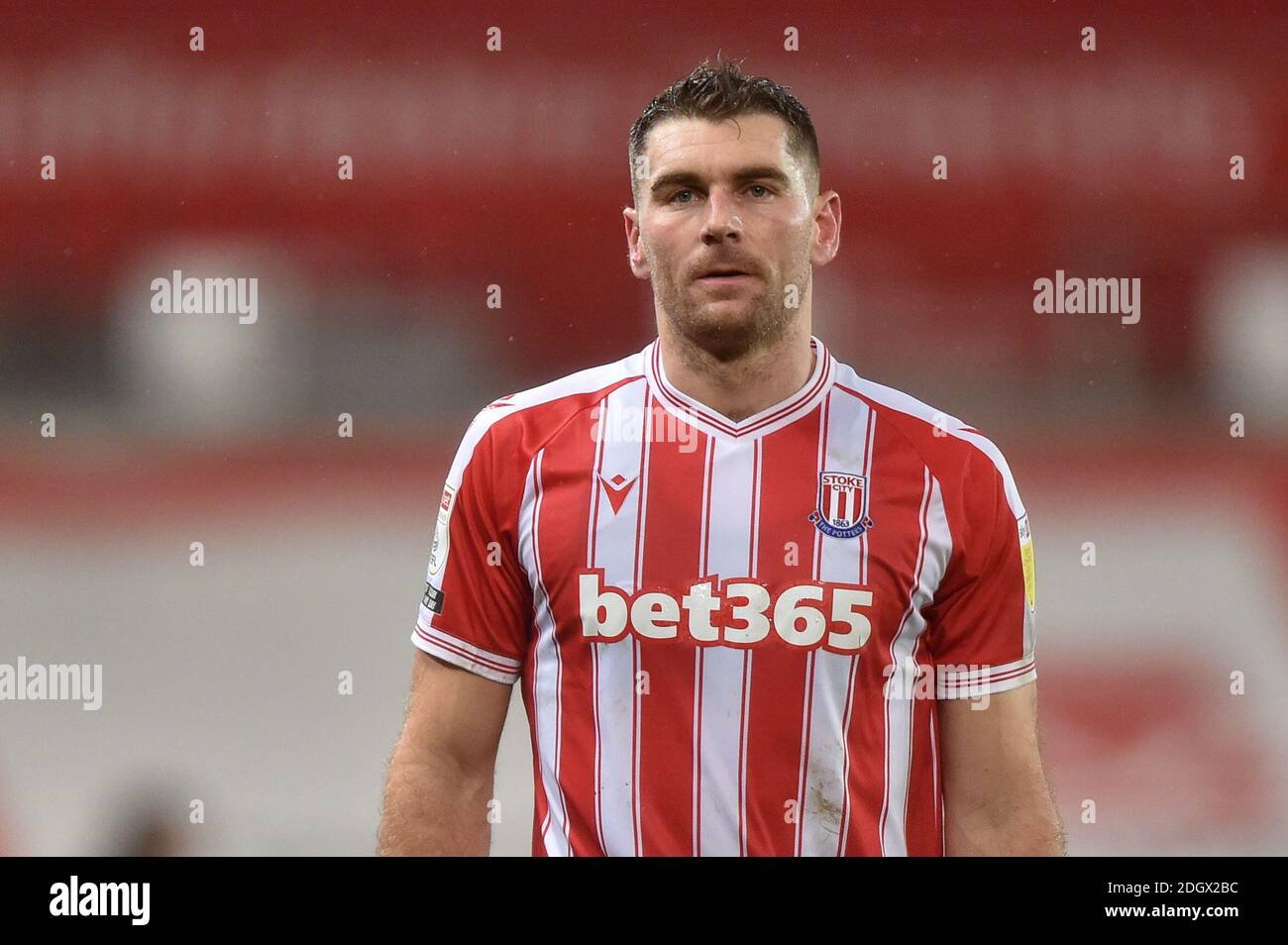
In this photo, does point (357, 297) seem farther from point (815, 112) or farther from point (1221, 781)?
point (1221, 781)

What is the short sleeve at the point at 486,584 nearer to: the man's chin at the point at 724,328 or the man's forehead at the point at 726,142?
the man's chin at the point at 724,328

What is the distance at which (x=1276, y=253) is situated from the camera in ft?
25.3

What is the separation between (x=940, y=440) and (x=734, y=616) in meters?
0.43

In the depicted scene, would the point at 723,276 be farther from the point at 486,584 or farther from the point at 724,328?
the point at 486,584

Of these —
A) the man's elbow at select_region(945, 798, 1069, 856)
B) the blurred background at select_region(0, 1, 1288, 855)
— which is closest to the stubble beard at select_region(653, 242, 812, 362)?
the man's elbow at select_region(945, 798, 1069, 856)

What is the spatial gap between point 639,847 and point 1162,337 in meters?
5.66

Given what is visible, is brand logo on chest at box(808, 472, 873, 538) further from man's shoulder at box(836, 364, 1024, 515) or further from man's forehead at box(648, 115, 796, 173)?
man's forehead at box(648, 115, 796, 173)

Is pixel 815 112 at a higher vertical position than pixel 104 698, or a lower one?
higher

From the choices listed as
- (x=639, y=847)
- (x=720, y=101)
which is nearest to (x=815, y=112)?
(x=720, y=101)

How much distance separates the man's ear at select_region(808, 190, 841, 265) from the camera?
2180 millimetres

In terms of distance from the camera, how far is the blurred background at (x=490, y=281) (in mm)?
6684

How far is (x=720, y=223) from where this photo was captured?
2029mm

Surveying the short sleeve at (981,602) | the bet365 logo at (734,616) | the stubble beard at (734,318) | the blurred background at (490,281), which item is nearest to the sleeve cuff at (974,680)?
the short sleeve at (981,602)

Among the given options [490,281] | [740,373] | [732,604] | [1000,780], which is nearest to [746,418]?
[740,373]
